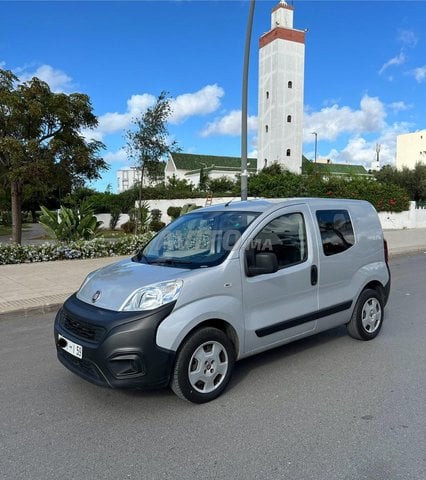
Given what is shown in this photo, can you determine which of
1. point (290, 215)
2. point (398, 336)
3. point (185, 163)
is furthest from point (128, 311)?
point (185, 163)

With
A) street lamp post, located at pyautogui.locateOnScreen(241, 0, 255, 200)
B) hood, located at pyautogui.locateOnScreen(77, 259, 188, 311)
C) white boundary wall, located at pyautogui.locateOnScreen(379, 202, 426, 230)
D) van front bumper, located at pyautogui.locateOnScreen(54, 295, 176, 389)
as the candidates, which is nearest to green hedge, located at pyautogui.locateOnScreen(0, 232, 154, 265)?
street lamp post, located at pyautogui.locateOnScreen(241, 0, 255, 200)

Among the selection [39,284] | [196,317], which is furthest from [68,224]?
[196,317]

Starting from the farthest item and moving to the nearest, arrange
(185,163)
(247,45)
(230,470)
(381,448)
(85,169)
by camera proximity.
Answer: (185,163)
(85,169)
(247,45)
(381,448)
(230,470)

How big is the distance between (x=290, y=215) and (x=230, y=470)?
255 cm

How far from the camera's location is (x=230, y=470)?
2.83 meters

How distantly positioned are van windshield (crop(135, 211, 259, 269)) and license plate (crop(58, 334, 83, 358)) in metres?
1.06

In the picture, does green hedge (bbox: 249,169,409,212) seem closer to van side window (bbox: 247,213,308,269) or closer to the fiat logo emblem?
van side window (bbox: 247,213,308,269)

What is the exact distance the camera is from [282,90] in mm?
56812

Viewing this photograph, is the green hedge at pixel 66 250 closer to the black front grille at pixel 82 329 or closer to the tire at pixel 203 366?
→ the black front grille at pixel 82 329

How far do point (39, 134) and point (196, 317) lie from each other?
35.1ft

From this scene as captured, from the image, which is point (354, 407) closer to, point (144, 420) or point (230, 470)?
point (230, 470)

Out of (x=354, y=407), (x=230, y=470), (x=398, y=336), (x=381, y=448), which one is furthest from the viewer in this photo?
(x=398, y=336)

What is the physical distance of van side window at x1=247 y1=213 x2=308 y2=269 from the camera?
4262mm

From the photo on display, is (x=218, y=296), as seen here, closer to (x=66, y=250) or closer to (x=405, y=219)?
(x=66, y=250)
